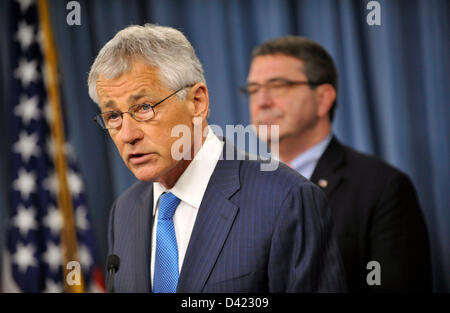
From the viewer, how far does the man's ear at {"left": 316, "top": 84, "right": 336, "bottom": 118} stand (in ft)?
8.80

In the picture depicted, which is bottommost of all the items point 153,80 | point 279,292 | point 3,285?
point 3,285

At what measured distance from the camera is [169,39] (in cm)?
139

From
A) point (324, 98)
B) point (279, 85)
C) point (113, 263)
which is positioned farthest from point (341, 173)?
point (113, 263)

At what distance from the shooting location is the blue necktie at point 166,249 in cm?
145

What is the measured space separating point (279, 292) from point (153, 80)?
63 cm

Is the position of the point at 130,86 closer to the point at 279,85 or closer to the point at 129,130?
the point at 129,130

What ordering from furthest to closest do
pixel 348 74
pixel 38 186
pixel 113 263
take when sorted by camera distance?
1. pixel 348 74
2. pixel 38 186
3. pixel 113 263

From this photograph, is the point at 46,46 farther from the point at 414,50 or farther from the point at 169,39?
the point at 414,50

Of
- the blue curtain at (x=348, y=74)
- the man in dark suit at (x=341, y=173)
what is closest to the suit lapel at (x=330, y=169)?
the man in dark suit at (x=341, y=173)

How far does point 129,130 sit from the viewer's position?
136cm

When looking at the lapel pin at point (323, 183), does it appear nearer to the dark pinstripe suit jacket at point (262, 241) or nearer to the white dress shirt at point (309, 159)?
the white dress shirt at point (309, 159)

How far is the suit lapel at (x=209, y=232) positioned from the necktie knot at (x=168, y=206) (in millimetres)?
104

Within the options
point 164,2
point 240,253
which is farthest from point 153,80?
point 164,2

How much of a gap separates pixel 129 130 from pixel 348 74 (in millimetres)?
2189
